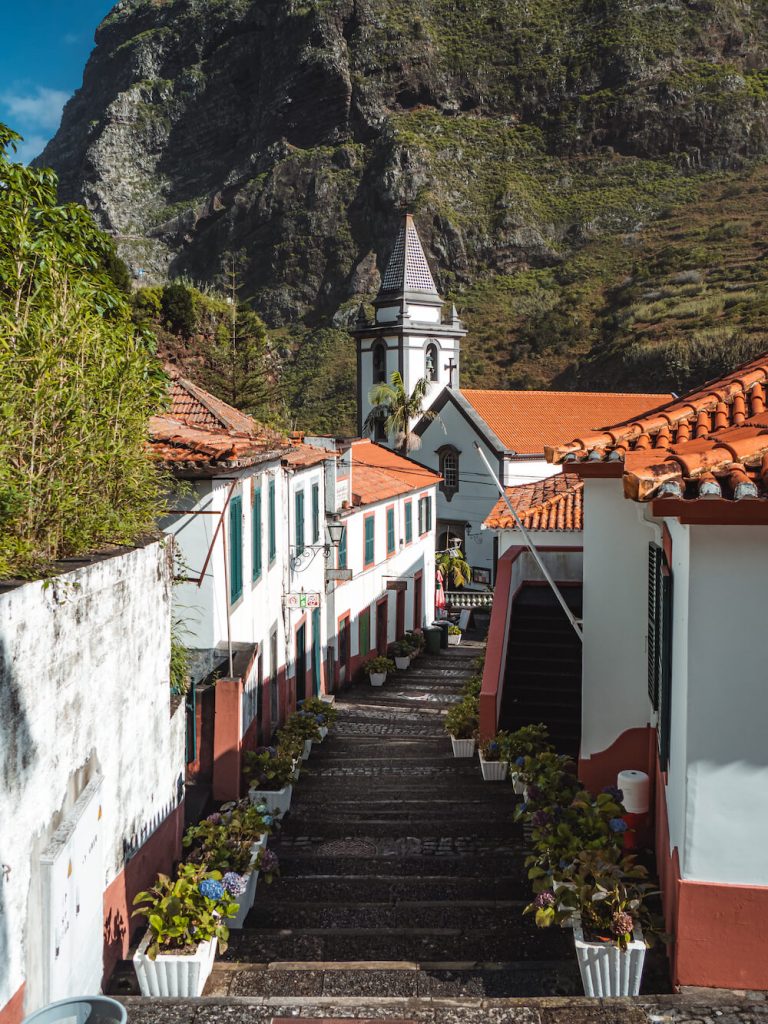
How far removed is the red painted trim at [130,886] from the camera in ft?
21.2

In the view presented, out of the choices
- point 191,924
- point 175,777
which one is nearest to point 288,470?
point 175,777

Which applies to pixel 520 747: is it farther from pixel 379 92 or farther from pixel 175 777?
pixel 379 92

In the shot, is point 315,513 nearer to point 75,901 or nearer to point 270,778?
point 270,778

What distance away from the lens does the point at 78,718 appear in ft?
18.8

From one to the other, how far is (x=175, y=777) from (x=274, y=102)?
414ft

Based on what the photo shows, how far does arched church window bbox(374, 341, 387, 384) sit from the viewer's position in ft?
162

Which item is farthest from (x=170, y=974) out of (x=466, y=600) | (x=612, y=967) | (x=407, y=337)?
(x=407, y=337)

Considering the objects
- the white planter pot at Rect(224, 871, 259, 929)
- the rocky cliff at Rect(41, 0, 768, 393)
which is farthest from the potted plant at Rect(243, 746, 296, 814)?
the rocky cliff at Rect(41, 0, 768, 393)

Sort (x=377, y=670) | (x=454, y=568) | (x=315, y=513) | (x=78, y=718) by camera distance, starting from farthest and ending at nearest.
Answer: (x=454, y=568) → (x=377, y=670) → (x=315, y=513) → (x=78, y=718)

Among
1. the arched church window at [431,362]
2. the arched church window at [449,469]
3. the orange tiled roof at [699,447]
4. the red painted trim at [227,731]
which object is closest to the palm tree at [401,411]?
the arched church window at [449,469]

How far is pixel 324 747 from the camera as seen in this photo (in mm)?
15586

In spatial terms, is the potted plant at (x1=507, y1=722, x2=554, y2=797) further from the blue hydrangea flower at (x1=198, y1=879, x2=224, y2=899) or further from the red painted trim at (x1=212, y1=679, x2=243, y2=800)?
the blue hydrangea flower at (x1=198, y1=879, x2=224, y2=899)

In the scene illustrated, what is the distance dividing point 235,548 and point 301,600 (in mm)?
4570

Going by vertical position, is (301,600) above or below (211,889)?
above
